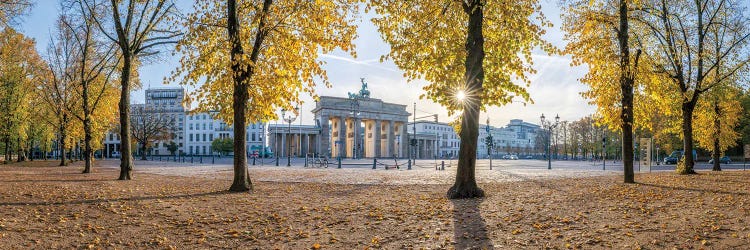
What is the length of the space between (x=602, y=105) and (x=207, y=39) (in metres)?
14.9

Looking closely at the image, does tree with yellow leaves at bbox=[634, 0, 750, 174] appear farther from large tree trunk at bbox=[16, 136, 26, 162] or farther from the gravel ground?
large tree trunk at bbox=[16, 136, 26, 162]

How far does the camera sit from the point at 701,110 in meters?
26.9

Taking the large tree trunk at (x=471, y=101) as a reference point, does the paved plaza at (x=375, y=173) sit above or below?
below

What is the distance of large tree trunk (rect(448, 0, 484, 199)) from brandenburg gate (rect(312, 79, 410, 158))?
79.5 metres

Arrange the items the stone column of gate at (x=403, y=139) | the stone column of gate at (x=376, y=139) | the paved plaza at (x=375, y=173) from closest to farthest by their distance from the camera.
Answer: the paved plaza at (x=375, y=173) → the stone column of gate at (x=376, y=139) → the stone column of gate at (x=403, y=139)

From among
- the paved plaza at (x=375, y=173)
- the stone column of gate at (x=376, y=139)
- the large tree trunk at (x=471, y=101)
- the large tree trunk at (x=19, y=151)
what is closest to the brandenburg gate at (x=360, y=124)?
the stone column of gate at (x=376, y=139)

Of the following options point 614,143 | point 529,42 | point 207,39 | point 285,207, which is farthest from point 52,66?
point 614,143

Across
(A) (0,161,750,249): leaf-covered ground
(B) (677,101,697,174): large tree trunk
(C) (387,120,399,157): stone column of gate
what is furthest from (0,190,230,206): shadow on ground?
(C) (387,120,399,157): stone column of gate

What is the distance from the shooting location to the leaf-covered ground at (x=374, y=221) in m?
7.71

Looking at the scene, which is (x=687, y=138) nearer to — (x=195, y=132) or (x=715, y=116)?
(x=715, y=116)

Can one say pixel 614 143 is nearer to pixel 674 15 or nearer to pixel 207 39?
pixel 674 15

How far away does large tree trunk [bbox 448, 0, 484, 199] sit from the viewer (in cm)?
1350

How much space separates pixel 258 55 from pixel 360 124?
302 feet

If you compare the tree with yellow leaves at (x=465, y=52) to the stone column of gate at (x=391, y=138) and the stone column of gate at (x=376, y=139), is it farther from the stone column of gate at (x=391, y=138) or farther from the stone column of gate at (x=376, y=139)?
the stone column of gate at (x=391, y=138)
